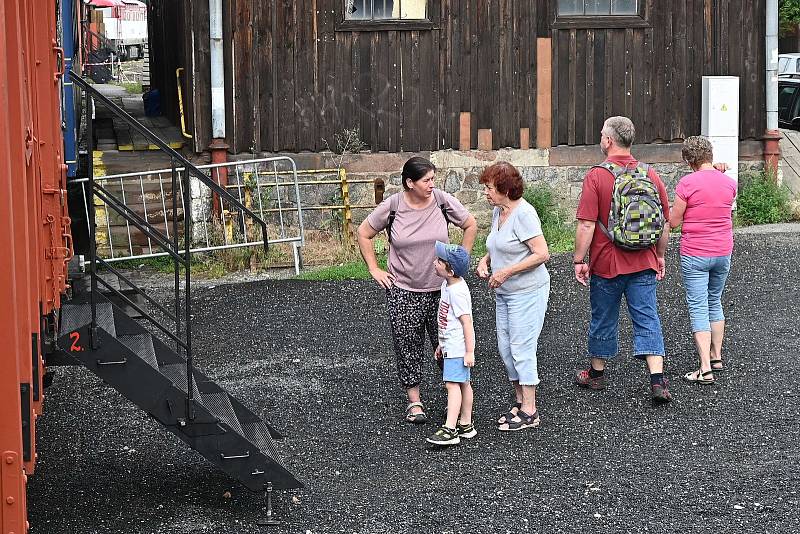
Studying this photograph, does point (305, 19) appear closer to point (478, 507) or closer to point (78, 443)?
point (78, 443)

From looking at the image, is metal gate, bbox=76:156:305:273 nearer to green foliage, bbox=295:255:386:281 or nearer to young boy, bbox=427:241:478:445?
green foliage, bbox=295:255:386:281

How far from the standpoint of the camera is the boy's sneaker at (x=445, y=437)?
23.7 feet

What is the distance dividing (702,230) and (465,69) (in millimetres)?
6294

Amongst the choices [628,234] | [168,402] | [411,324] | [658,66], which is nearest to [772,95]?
[658,66]

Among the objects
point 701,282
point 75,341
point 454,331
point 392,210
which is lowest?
point 454,331

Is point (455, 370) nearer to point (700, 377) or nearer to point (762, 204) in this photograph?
point (700, 377)

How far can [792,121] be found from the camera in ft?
68.4

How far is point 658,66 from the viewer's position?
14570 mm

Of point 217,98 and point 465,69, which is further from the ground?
point 465,69

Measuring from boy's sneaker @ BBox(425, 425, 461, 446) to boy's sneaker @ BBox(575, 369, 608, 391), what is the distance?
1.49 meters

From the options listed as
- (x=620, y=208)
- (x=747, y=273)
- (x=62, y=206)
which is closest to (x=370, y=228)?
(x=620, y=208)

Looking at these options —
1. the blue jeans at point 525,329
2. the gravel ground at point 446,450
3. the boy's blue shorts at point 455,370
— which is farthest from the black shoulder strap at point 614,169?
the boy's blue shorts at point 455,370

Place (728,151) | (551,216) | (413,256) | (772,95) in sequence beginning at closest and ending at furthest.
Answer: (413,256) < (551,216) < (728,151) < (772,95)

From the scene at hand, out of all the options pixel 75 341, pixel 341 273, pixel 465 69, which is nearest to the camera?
pixel 75 341
